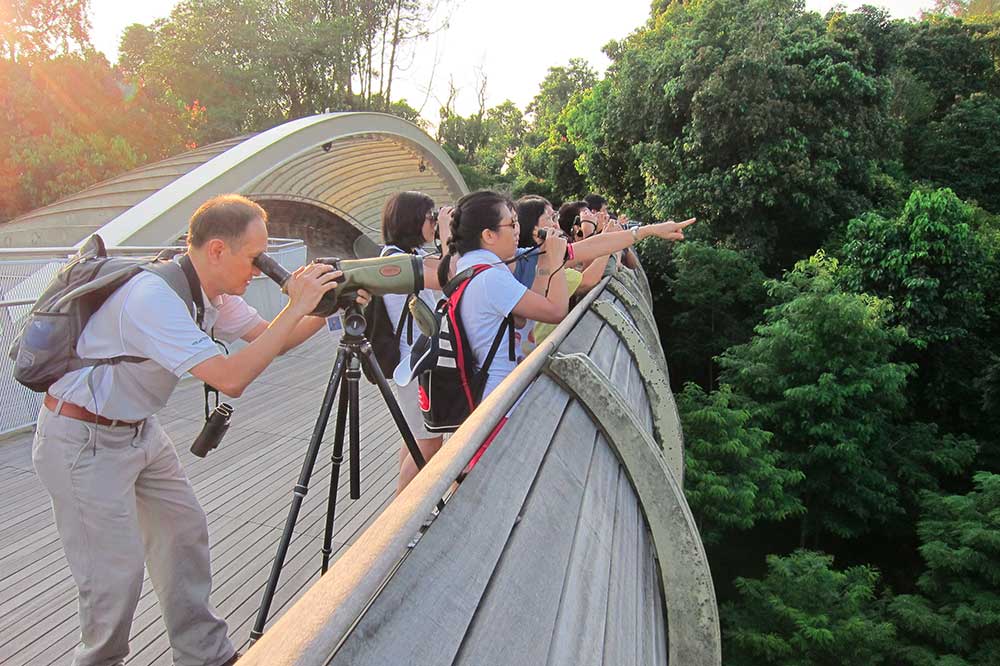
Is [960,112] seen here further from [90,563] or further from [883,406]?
[90,563]

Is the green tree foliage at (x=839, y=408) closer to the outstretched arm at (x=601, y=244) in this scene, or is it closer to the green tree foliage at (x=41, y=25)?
the outstretched arm at (x=601, y=244)

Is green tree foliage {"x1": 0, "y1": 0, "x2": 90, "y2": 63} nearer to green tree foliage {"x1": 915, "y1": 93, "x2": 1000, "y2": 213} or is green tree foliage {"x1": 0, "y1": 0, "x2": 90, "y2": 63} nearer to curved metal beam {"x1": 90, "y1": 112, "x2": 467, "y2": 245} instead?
curved metal beam {"x1": 90, "y1": 112, "x2": 467, "y2": 245}

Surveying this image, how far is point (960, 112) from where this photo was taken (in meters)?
20.2

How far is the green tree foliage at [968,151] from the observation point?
64.0ft

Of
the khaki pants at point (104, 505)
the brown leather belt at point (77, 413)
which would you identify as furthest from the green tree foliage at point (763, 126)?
the brown leather belt at point (77, 413)

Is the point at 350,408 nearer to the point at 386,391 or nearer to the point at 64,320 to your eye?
the point at 386,391

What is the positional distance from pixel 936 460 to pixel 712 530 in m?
5.99

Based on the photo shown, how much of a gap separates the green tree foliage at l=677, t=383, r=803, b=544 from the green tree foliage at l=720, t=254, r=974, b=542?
1.75 metres

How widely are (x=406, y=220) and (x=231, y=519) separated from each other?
2051mm

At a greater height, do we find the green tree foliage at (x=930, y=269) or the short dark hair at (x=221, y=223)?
the short dark hair at (x=221, y=223)

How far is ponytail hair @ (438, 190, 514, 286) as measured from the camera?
231 cm

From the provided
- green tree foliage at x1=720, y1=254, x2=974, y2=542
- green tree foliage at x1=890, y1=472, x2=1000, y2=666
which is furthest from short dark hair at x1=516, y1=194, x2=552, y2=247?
green tree foliage at x1=720, y1=254, x2=974, y2=542

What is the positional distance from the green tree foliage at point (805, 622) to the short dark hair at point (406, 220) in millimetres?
6884

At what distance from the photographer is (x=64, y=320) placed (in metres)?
1.66
